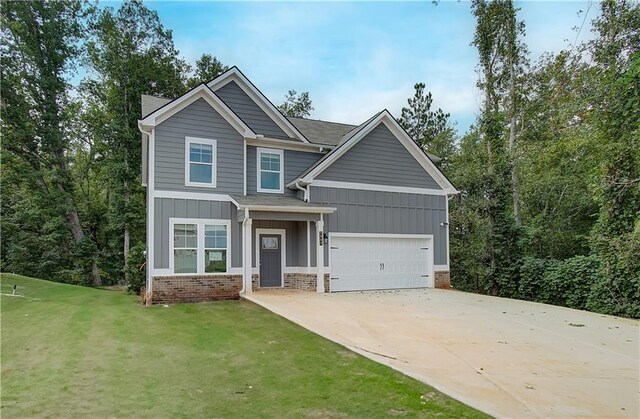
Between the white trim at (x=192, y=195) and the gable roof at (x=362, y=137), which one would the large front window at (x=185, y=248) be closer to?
the white trim at (x=192, y=195)

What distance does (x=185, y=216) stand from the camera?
13.3 m

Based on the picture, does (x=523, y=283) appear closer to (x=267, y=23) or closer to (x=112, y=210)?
(x=267, y=23)

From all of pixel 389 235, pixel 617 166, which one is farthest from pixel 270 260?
pixel 617 166

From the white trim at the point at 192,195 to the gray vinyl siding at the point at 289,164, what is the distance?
119 cm

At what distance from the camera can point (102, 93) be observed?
85.4 feet

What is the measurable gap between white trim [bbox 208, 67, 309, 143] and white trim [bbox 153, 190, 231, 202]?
372cm

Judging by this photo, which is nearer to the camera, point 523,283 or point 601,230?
point 601,230

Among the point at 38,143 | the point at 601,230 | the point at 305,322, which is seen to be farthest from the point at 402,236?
the point at 38,143

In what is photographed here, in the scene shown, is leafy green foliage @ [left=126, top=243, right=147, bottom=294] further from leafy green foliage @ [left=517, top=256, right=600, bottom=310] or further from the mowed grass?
leafy green foliage @ [left=517, top=256, right=600, bottom=310]

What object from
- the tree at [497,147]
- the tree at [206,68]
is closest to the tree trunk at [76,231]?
the tree at [206,68]

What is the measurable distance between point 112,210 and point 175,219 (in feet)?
41.8

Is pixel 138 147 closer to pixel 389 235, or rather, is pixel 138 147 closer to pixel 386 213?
pixel 386 213

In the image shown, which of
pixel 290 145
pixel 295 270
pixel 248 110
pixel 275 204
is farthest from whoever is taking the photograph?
pixel 290 145

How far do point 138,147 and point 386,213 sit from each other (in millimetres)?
15782
